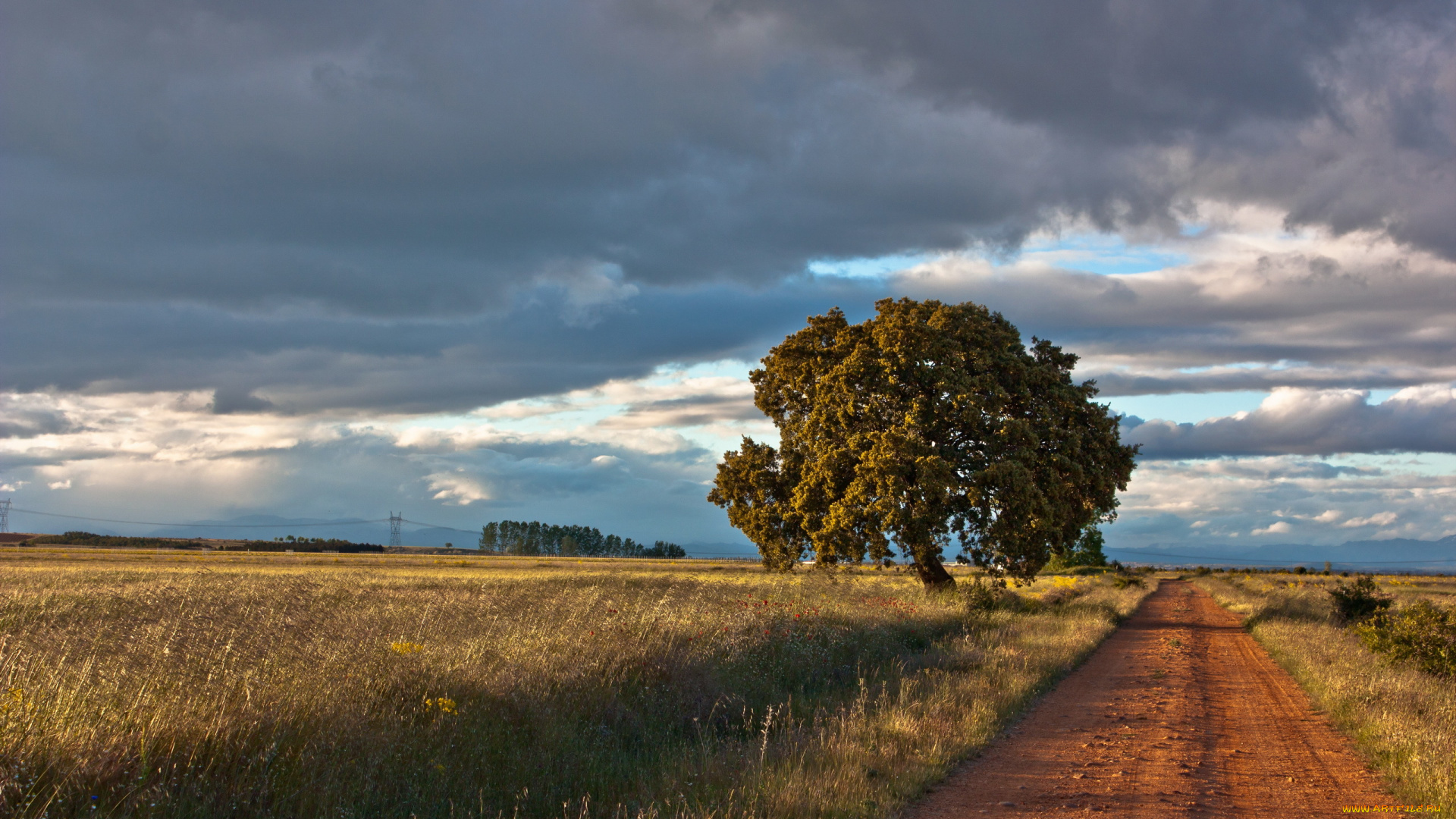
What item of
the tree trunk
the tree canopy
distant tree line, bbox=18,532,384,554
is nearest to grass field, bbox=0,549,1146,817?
the tree canopy

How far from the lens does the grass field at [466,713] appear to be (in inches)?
260

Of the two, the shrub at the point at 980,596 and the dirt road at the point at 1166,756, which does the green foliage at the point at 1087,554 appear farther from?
the dirt road at the point at 1166,756

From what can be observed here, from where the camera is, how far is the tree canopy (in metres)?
24.9

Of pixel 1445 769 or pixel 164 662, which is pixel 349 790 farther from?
pixel 1445 769

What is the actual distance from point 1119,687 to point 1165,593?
1978 inches

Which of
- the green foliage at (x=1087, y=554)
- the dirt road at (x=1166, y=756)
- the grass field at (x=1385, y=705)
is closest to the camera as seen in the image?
the dirt road at (x=1166, y=756)

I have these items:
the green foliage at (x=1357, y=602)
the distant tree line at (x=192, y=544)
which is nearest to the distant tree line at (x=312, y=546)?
the distant tree line at (x=192, y=544)

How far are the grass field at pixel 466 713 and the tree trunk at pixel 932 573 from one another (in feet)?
45.8

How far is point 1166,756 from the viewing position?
9.58 m

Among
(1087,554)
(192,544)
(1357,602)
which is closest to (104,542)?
(192,544)

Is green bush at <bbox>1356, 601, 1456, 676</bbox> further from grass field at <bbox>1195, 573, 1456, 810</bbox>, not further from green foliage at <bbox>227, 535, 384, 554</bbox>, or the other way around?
green foliage at <bbox>227, 535, 384, 554</bbox>

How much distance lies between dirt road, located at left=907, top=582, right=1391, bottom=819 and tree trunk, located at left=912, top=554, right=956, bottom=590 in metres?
13.0

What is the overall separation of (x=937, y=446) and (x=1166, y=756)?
17.2 metres

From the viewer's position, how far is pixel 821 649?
15.1 metres
